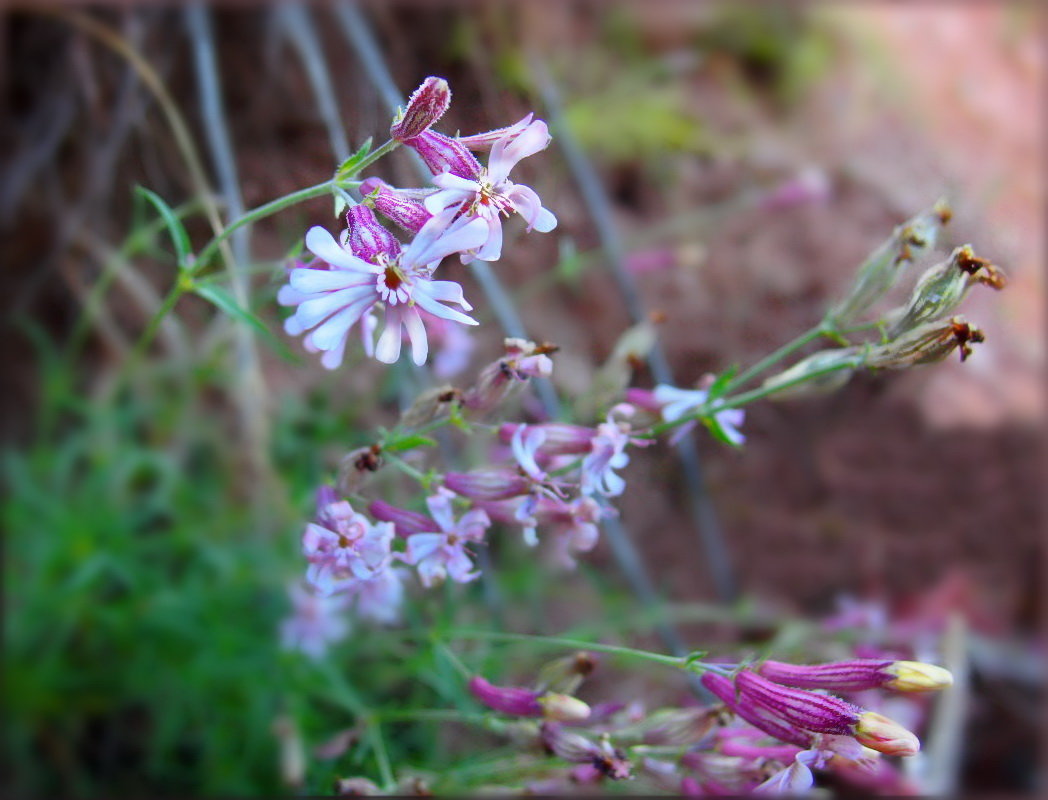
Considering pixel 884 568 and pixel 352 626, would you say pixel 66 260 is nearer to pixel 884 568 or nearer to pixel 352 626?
pixel 352 626

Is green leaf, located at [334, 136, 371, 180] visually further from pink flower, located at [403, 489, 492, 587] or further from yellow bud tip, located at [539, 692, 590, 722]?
yellow bud tip, located at [539, 692, 590, 722]

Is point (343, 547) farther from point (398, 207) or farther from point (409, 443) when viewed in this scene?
point (398, 207)

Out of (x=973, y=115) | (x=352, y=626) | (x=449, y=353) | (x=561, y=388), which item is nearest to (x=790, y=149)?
(x=973, y=115)

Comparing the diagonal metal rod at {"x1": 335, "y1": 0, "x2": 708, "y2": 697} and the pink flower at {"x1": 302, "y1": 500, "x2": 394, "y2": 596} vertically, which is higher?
the diagonal metal rod at {"x1": 335, "y1": 0, "x2": 708, "y2": 697}

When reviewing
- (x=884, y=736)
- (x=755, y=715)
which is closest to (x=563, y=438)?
(x=755, y=715)

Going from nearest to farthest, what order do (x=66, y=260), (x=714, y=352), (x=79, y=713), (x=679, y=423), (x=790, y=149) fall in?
1. (x=679, y=423)
2. (x=79, y=713)
3. (x=66, y=260)
4. (x=714, y=352)
5. (x=790, y=149)

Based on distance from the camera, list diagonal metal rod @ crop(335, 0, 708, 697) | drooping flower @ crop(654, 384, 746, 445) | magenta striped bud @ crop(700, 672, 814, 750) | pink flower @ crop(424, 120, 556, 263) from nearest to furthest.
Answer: pink flower @ crop(424, 120, 556, 263) → magenta striped bud @ crop(700, 672, 814, 750) → drooping flower @ crop(654, 384, 746, 445) → diagonal metal rod @ crop(335, 0, 708, 697)

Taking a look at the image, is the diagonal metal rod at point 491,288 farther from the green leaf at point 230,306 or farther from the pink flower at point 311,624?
the pink flower at point 311,624

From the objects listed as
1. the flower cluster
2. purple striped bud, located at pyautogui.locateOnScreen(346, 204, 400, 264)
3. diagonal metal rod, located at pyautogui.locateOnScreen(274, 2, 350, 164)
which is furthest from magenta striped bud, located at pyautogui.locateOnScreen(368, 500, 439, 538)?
diagonal metal rod, located at pyautogui.locateOnScreen(274, 2, 350, 164)
